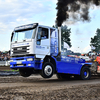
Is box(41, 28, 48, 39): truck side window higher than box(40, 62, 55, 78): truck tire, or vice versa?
box(41, 28, 48, 39): truck side window

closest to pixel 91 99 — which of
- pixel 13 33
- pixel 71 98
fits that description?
pixel 71 98

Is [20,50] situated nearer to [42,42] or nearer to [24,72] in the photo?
[42,42]

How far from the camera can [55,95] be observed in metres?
6.43

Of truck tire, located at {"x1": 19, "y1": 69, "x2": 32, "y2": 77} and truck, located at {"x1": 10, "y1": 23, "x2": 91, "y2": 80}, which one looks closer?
truck, located at {"x1": 10, "y1": 23, "x2": 91, "y2": 80}

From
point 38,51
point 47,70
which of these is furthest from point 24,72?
point 38,51

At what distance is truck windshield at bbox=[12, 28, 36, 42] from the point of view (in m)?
10.5

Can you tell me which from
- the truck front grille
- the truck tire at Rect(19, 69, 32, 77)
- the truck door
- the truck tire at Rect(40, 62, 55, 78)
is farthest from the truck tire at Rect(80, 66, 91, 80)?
the truck front grille

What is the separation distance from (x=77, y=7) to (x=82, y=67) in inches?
206

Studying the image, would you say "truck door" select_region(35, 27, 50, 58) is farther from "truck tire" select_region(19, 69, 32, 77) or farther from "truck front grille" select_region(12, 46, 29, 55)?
"truck tire" select_region(19, 69, 32, 77)

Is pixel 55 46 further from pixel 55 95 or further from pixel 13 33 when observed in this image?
pixel 55 95

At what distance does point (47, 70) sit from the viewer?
421 inches

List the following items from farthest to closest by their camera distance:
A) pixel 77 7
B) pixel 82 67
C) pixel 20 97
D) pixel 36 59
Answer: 1. pixel 77 7
2. pixel 82 67
3. pixel 36 59
4. pixel 20 97

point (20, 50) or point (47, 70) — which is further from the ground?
point (20, 50)

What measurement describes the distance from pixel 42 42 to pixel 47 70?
1532 millimetres
